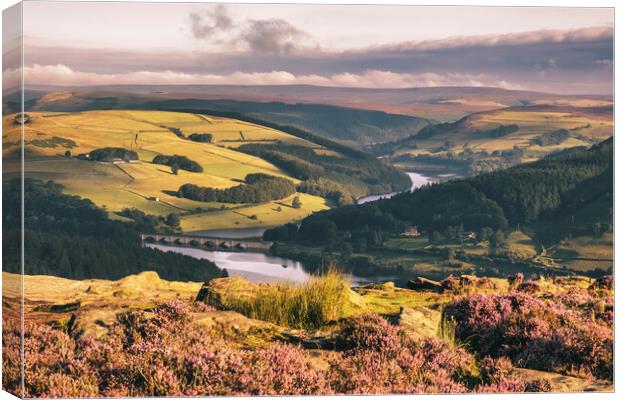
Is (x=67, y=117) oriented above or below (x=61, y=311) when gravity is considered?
above

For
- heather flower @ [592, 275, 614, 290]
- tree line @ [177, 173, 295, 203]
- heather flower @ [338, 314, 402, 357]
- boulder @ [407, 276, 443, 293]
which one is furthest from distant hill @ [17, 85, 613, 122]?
heather flower @ [338, 314, 402, 357]

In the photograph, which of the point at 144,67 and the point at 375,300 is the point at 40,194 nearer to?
the point at 144,67

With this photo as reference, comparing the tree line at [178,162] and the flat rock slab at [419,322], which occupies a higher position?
the tree line at [178,162]

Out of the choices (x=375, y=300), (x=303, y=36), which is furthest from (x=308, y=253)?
(x=303, y=36)

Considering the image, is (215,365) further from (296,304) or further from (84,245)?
(84,245)

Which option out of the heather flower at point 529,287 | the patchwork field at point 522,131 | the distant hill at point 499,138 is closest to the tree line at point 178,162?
the distant hill at point 499,138

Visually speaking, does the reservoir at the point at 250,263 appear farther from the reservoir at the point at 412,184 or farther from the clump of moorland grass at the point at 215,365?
the clump of moorland grass at the point at 215,365

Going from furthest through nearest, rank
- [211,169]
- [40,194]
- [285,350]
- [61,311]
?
1. [211,169]
2. [40,194]
3. [61,311]
4. [285,350]
